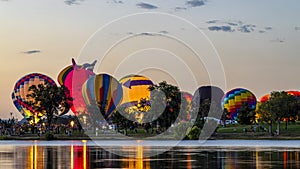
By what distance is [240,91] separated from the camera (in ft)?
590

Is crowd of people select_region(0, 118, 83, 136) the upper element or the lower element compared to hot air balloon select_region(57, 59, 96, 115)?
lower

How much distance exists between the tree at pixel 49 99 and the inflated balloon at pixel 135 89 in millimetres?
9791

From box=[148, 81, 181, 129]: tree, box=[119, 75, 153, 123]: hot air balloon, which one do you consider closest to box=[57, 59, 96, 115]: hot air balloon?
box=[119, 75, 153, 123]: hot air balloon

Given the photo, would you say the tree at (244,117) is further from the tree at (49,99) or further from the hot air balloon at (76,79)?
the tree at (49,99)

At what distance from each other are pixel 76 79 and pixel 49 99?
817 centimetres

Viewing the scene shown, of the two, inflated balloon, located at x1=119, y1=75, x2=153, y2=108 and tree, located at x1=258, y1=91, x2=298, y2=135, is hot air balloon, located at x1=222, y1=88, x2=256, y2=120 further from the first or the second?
tree, located at x1=258, y1=91, x2=298, y2=135

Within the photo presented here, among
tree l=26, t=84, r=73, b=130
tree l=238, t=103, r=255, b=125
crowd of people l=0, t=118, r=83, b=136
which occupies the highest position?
tree l=26, t=84, r=73, b=130

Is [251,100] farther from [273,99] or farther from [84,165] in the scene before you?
[84,165]

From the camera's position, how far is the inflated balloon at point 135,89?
121 m

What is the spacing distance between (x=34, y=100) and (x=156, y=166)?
94028 mm

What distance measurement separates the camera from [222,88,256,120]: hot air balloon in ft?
580

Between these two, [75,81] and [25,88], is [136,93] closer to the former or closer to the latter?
[75,81]

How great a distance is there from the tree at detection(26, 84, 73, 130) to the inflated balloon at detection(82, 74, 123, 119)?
370cm

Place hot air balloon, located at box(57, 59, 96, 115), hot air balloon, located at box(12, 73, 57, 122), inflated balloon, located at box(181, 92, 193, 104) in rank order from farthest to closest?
inflated balloon, located at box(181, 92, 193, 104) → hot air balloon, located at box(12, 73, 57, 122) → hot air balloon, located at box(57, 59, 96, 115)
